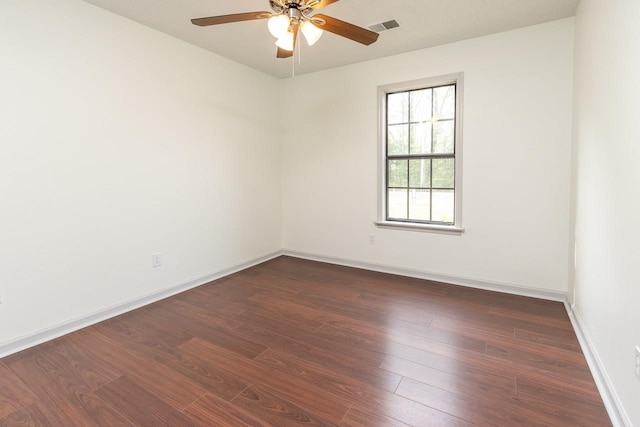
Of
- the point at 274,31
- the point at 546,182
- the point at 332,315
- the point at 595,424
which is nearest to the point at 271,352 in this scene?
the point at 332,315

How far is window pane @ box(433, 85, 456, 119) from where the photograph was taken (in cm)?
353

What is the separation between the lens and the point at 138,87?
9.63 feet

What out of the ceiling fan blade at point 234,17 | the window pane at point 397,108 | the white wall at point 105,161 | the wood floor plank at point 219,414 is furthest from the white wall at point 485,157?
the wood floor plank at point 219,414

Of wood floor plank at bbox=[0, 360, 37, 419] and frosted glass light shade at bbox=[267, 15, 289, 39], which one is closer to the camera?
wood floor plank at bbox=[0, 360, 37, 419]

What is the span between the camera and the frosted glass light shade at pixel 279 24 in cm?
189

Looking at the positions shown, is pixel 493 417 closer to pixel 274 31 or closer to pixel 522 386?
pixel 522 386

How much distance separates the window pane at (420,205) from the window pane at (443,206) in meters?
0.06

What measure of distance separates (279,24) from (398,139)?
2305 mm

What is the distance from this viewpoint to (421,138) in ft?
12.3

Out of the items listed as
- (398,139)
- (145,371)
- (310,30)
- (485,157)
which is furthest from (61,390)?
(485,157)

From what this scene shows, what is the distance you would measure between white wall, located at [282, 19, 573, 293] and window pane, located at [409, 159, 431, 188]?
16.8 inches

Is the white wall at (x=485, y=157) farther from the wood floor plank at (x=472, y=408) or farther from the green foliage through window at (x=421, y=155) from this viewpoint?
the wood floor plank at (x=472, y=408)

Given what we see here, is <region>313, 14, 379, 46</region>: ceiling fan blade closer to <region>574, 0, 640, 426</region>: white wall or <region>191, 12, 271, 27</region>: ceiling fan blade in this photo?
<region>191, 12, 271, 27</region>: ceiling fan blade

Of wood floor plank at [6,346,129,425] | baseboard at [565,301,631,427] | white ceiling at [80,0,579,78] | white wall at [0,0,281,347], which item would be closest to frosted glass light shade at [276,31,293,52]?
white ceiling at [80,0,579,78]
